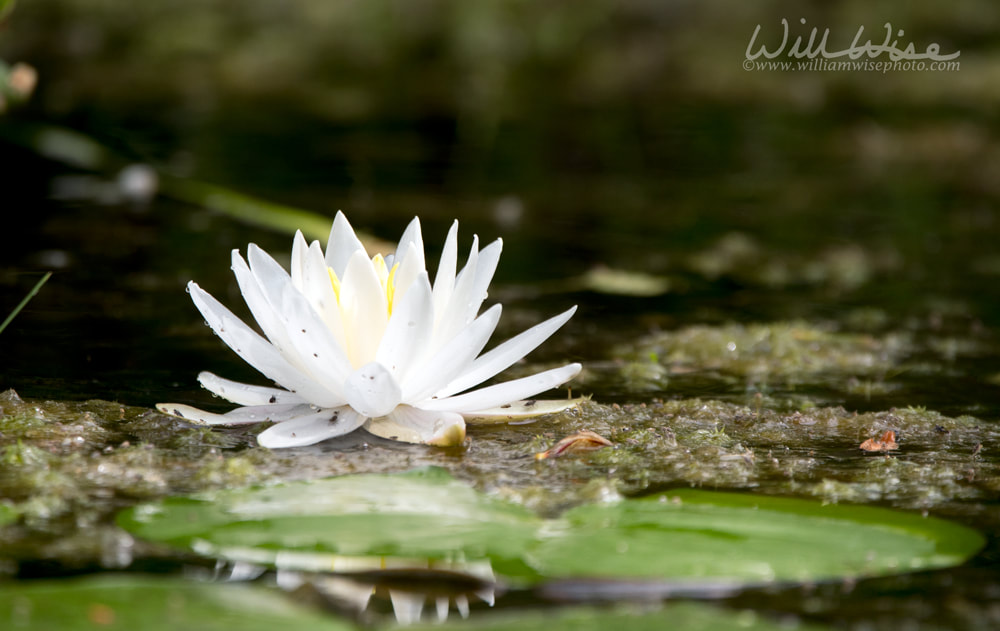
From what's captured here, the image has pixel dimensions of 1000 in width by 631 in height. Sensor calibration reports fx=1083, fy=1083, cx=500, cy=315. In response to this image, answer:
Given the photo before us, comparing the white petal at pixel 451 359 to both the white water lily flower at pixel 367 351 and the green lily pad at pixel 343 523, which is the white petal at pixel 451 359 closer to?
the white water lily flower at pixel 367 351

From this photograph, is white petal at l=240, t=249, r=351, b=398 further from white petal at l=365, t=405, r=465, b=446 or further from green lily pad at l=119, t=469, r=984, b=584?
green lily pad at l=119, t=469, r=984, b=584

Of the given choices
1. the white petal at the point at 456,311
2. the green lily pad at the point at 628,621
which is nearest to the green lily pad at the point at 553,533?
the green lily pad at the point at 628,621

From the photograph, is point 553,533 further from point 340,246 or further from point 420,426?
point 340,246

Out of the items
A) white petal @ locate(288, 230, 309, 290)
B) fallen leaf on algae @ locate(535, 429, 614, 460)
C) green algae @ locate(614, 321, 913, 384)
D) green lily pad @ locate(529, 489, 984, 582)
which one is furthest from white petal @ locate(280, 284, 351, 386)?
green algae @ locate(614, 321, 913, 384)

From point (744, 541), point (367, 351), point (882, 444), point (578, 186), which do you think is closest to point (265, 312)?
point (367, 351)

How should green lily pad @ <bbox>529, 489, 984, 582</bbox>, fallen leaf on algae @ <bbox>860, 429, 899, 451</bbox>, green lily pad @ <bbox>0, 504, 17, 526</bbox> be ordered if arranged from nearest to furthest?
green lily pad @ <bbox>529, 489, 984, 582</bbox>, green lily pad @ <bbox>0, 504, 17, 526</bbox>, fallen leaf on algae @ <bbox>860, 429, 899, 451</bbox>
